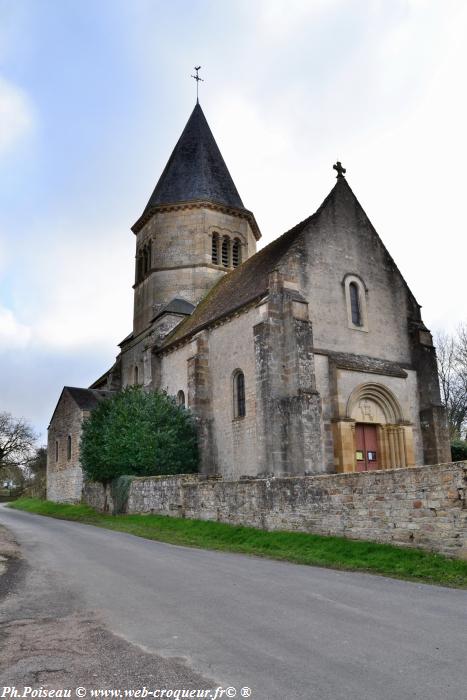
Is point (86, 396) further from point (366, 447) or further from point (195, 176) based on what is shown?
point (366, 447)

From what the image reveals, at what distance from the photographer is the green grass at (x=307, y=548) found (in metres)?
9.44

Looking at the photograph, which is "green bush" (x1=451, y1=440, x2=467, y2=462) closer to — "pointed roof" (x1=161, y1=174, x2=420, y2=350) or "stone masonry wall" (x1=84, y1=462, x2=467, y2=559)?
"pointed roof" (x1=161, y1=174, x2=420, y2=350)

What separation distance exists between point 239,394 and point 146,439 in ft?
12.8

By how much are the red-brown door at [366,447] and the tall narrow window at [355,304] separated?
3978 millimetres

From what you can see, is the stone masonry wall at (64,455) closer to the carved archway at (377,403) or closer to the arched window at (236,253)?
the arched window at (236,253)

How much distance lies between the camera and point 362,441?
2034cm

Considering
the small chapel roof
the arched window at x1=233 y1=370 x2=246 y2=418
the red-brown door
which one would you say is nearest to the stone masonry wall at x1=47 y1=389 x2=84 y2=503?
the small chapel roof

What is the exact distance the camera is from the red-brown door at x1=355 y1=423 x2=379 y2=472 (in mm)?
20125

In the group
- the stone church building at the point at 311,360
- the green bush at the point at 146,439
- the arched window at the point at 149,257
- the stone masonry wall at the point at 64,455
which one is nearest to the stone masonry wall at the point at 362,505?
the stone church building at the point at 311,360

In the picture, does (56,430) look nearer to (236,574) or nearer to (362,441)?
(362,441)

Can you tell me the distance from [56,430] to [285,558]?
26.5m

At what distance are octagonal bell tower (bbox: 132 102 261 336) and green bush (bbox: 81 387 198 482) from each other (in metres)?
9.36

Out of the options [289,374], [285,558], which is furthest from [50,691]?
[289,374]

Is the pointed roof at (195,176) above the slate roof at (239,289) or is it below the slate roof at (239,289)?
above
